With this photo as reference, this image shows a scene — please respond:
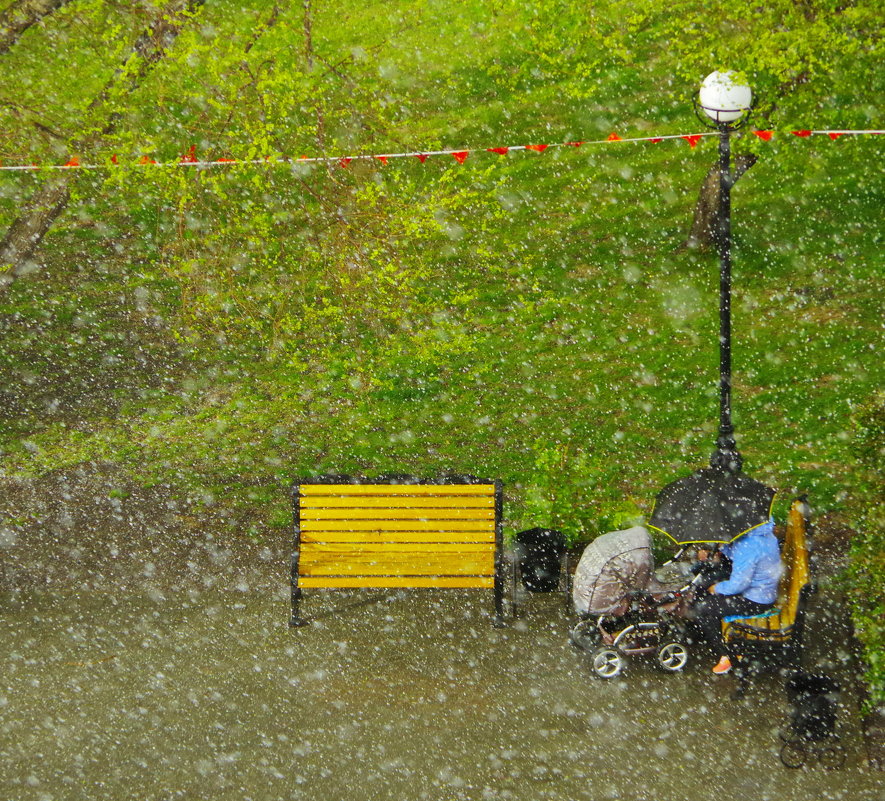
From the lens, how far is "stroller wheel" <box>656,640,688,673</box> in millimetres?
7273

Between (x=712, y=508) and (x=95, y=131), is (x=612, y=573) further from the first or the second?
(x=95, y=131)

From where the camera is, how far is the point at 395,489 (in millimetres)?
7992

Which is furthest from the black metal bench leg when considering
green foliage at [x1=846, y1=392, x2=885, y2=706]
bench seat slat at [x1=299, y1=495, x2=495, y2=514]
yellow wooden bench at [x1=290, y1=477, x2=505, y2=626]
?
green foliage at [x1=846, y1=392, x2=885, y2=706]

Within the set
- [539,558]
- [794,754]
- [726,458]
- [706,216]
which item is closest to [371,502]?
[539,558]

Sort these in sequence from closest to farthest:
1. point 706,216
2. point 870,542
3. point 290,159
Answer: point 870,542, point 290,159, point 706,216

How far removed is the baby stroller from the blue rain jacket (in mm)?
335

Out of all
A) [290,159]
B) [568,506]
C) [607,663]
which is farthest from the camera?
[290,159]

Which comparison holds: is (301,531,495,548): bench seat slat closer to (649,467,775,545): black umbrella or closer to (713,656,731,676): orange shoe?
(649,467,775,545): black umbrella

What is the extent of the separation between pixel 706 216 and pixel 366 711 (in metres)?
9.17

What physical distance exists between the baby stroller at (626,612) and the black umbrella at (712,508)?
0.45 m

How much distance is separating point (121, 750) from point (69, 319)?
26.9 ft

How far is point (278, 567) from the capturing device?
891cm

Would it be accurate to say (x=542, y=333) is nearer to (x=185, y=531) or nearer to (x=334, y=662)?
(x=185, y=531)

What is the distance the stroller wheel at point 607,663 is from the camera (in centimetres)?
722
